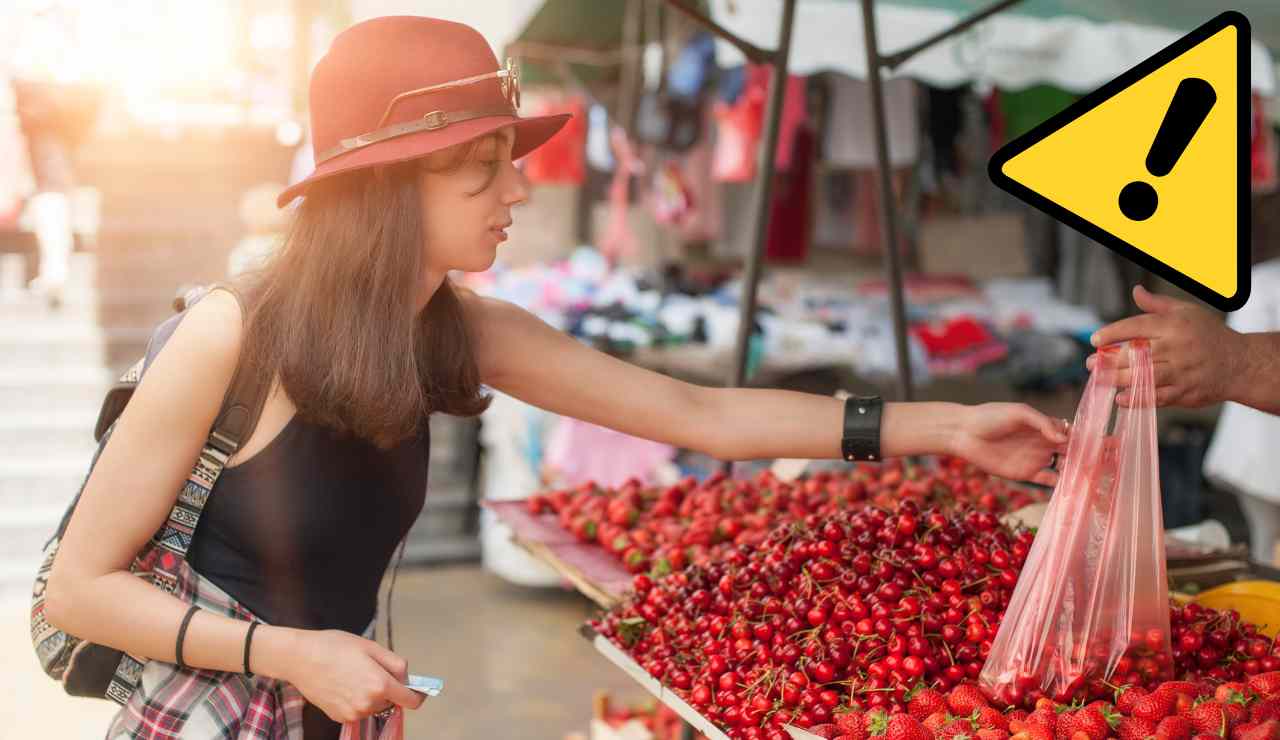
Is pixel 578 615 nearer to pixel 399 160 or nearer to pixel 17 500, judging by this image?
pixel 17 500

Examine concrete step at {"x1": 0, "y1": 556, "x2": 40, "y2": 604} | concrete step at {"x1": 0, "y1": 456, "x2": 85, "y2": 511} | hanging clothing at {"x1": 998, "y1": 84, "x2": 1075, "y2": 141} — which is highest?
hanging clothing at {"x1": 998, "y1": 84, "x2": 1075, "y2": 141}

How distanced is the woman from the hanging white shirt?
384 centimetres

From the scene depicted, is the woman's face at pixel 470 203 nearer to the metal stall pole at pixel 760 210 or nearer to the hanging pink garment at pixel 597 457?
the metal stall pole at pixel 760 210

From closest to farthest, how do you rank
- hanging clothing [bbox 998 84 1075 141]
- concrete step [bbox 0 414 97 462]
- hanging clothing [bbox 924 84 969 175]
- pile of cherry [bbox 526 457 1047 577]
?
1. pile of cherry [bbox 526 457 1047 577]
2. concrete step [bbox 0 414 97 462]
3. hanging clothing [bbox 924 84 969 175]
4. hanging clothing [bbox 998 84 1075 141]

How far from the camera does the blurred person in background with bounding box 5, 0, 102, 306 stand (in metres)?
6.79

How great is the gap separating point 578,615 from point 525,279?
6.73 feet

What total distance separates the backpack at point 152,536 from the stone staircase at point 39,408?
4.31 meters

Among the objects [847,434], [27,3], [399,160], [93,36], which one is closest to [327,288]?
[399,160]

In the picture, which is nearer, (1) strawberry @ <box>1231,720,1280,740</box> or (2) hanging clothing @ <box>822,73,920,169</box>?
(1) strawberry @ <box>1231,720,1280,740</box>

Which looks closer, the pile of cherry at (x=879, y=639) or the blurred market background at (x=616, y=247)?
the pile of cherry at (x=879, y=639)

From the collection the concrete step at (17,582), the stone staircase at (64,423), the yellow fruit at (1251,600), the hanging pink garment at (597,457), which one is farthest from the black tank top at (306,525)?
the stone staircase at (64,423)

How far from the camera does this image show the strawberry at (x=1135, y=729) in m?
1.48

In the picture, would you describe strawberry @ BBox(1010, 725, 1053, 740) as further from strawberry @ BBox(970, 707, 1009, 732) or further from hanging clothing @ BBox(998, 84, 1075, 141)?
hanging clothing @ BBox(998, 84, 1075, 141)

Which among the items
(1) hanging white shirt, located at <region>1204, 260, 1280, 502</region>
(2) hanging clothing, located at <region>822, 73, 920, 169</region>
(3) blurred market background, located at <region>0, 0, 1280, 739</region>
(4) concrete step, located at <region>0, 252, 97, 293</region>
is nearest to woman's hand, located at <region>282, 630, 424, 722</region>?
(3) blurred market background, located at <region>0, 0, 1280, 739</region>
